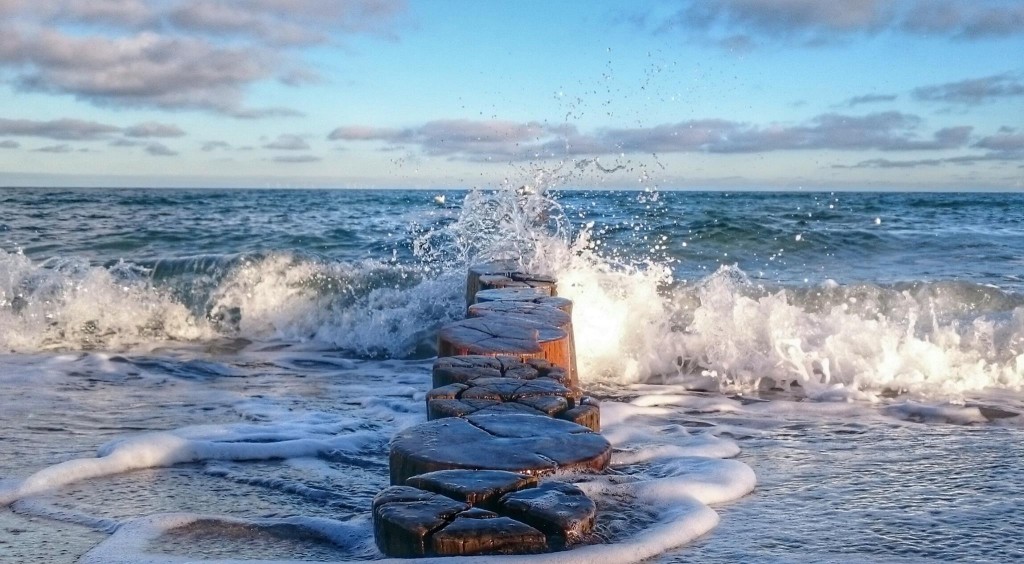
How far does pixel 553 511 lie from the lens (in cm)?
229

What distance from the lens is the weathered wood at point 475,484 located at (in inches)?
91.1

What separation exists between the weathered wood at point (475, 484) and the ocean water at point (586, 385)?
225mm

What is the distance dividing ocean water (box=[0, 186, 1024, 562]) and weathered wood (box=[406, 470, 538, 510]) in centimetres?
23

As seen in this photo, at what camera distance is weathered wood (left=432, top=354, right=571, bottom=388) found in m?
3.42

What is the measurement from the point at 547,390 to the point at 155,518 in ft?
4.83

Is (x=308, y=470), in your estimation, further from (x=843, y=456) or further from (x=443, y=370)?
(x=843, y=456)

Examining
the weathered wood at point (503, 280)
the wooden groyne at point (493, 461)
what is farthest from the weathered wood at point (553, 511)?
the weathered wood at point (503, 280)

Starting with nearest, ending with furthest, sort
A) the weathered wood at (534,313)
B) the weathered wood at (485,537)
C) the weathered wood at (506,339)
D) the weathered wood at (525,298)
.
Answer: the weathered wood at (485,537)
the weathered wood at (506,339)
the weathered wood at (534,313)
the weathered wood at (525,298)

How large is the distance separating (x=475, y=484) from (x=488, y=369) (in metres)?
1.14

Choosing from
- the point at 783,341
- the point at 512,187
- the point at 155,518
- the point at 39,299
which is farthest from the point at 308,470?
the point at 39,299

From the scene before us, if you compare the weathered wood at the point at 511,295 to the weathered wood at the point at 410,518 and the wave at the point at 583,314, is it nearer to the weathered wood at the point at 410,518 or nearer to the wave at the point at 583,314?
the wave at the point at 583,314

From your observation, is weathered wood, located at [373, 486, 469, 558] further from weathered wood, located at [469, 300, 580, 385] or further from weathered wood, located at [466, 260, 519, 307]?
weathered wood, located at [466, 260, 519, 307]

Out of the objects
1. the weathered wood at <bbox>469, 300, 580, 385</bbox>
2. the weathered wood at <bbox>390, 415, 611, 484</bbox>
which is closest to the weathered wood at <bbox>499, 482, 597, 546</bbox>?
the weathered wood at <bbox>390, 415, 611, 484</bbox>

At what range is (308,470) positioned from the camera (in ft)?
13.5
